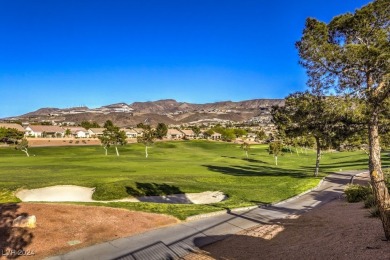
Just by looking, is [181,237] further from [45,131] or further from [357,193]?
[45,131]

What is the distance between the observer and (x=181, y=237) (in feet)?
50.4

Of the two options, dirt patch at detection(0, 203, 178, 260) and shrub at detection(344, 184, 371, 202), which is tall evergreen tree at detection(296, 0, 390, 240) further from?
dirt patch at detection(0, 203, 178, 260)

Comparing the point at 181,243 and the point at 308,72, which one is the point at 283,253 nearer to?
the point at 181,243

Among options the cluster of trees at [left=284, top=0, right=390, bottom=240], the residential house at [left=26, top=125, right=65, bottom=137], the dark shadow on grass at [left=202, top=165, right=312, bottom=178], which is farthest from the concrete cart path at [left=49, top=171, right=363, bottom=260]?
the residential house at [left=26, top=125, right=65, bottom=137]

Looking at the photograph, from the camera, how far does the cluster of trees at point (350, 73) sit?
51.3 feet

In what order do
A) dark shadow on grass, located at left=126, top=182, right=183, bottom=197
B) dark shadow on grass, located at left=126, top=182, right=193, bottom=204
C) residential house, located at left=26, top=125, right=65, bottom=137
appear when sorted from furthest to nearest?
1. residential house, located at left=26, top=125, right=65, bottom=137
2. dark shadow on grass, located at left=126, top=182, right=183, bottom=197
3. dark shadow on grass, located at left=126, top=182, right=193, bottom=204

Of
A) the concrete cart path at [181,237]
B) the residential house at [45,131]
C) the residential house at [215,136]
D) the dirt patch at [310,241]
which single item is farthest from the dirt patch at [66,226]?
the residential house at [215,136]

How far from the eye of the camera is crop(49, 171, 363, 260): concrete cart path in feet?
42.3

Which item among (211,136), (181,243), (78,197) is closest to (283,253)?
(181,243)

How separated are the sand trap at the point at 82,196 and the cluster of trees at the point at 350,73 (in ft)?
42.8

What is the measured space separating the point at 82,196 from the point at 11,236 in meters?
15.5

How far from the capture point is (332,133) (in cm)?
1847

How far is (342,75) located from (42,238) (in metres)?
16.3

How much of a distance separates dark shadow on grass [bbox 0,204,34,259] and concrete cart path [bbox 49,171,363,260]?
1465mm
